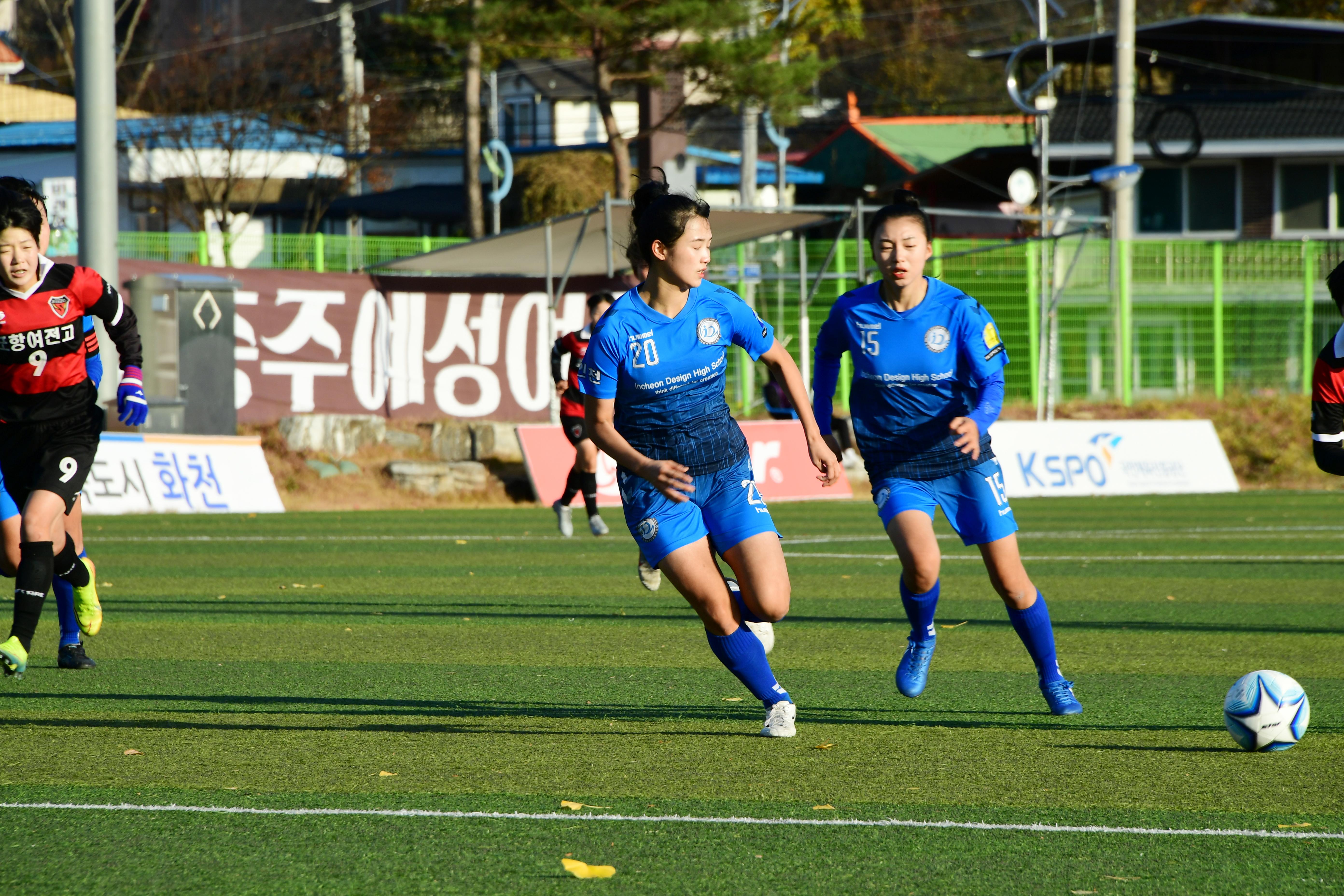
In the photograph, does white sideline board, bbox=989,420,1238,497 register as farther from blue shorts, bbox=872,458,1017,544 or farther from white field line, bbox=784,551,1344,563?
blue shorts, bbox=872,458,1017,544

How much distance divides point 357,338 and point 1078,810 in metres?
19.5

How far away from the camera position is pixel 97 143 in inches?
653

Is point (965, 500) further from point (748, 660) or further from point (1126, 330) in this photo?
point (1126, 330)

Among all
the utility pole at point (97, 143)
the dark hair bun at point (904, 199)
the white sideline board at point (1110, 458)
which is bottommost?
the white sideline board at point (1110, 458)

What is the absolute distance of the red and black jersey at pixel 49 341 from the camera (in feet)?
21.9

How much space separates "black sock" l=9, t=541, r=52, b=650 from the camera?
21.2ft

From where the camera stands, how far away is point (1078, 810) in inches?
185

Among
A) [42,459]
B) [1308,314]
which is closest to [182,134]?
[1308,314]

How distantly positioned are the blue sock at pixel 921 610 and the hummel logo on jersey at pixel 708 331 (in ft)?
4.92

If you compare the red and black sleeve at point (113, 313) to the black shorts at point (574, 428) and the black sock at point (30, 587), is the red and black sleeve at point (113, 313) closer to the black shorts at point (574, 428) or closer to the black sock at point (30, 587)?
the black sock at point (30, 587)

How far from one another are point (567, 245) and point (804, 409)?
682 inches

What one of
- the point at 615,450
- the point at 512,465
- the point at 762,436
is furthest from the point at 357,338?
the point at 615,450

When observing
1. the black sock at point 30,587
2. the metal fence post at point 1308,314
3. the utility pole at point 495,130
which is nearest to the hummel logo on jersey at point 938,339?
the black sock at point 30,587

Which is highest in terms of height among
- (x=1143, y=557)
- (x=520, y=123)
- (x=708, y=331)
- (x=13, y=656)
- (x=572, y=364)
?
(x=520, y=123)
